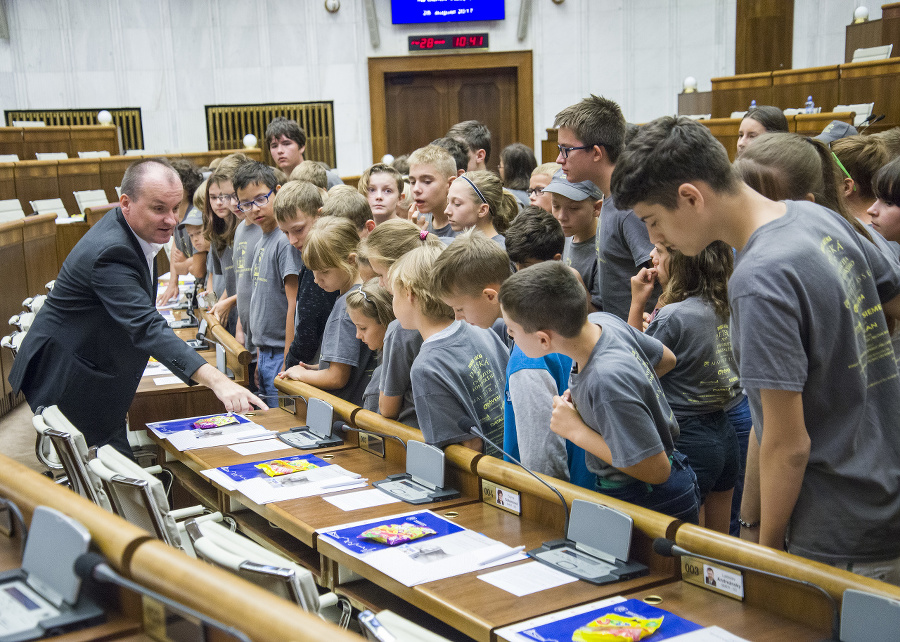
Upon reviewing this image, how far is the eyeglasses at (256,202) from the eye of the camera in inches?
159

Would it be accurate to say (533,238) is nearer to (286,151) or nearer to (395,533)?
(395,533)

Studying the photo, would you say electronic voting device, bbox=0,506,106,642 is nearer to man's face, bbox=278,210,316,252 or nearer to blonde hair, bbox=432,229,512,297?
blonde hair, bbox=432,229,512,297

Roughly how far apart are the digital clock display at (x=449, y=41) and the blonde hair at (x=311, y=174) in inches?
300

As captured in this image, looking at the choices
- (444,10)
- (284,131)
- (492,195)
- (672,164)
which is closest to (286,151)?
(284,131)

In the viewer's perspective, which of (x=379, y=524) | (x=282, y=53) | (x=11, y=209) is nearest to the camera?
(x=379, y=524)

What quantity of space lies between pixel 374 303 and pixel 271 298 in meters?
1.22

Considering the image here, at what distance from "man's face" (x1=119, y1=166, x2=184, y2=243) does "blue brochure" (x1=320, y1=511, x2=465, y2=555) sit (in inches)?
53.9

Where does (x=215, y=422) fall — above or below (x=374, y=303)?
below

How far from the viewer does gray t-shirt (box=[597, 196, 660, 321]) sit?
282 centimetres

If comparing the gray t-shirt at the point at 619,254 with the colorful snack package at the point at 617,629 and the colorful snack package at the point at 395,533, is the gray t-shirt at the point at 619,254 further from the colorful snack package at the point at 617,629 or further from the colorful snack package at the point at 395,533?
the colorful snack package at the point at 617,629

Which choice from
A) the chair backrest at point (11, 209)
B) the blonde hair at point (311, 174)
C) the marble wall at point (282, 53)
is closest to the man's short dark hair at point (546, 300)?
the blonde hair at point (311, 174)

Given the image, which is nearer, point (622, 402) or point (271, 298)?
point (622, 402)

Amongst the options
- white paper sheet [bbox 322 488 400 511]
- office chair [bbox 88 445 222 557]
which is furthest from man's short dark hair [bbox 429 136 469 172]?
office chair [bbox 88 445 222 557]

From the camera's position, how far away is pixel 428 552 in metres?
1.93
